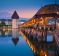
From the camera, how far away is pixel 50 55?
6570 mm

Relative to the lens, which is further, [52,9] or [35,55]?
[52,9]

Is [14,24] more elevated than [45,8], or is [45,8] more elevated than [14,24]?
[45,8]

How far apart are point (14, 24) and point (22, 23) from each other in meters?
10.6

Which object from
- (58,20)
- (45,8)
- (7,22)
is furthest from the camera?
(7,22)

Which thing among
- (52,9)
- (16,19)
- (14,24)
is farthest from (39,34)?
(16,19)

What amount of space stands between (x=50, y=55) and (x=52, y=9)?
2373 cm

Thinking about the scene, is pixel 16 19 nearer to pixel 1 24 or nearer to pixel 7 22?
pixel 1 24

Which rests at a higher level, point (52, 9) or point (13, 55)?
point (52, 9)

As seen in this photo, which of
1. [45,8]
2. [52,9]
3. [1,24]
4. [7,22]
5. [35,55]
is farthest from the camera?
[7,22]

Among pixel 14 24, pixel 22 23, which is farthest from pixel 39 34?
pixel 22 23

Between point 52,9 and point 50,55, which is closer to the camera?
point 50,55

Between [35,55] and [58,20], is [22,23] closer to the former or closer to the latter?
[58,20]

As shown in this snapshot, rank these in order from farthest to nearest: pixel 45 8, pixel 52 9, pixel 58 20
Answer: pixel 45 8, pixel 52 9, pixel 58 20

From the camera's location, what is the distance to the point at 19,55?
6922 mm
